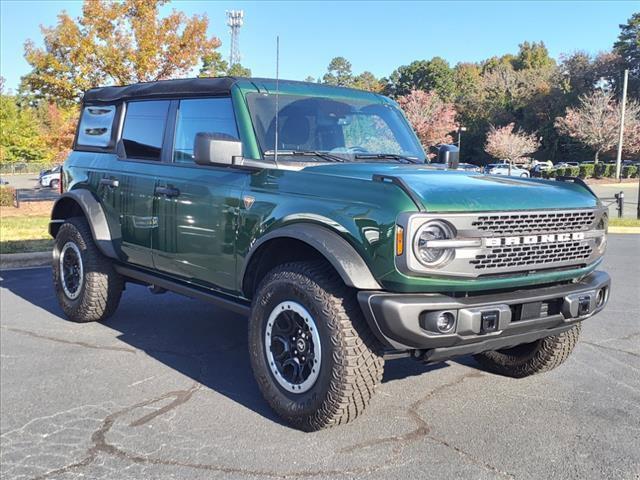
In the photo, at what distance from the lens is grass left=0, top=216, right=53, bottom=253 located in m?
9.96

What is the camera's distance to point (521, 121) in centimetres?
6334

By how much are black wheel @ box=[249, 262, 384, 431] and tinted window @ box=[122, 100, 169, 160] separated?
1918 mm

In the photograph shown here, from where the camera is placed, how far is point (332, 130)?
4.62 meters

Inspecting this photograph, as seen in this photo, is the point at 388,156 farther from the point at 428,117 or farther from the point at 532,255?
the point at 428,117

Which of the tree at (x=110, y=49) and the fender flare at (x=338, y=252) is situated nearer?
the fender flare at (x=338, y=252)

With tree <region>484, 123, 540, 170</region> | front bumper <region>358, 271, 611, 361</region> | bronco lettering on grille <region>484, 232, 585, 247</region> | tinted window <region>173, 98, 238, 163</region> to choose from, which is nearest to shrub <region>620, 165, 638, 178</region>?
tree <region>484, 123, 540, 170</region>

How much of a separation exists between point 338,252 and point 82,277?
331 centimetres

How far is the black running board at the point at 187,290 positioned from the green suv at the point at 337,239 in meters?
0.02

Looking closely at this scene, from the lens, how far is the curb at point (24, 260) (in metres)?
9.15

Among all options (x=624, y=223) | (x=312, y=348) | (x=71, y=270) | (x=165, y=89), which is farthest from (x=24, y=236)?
(x=624, y=223)

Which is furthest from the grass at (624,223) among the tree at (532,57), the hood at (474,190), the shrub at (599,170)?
the tree at (532,57)

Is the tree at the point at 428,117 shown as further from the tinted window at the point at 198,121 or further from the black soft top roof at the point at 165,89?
→ the tinted window at the point at 198,121

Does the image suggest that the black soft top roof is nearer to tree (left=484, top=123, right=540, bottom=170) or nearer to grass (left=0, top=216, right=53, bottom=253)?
grass (left=0, top=216, right=53, bottom=253)

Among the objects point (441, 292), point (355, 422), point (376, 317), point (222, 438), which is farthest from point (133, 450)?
point (441, 292)
